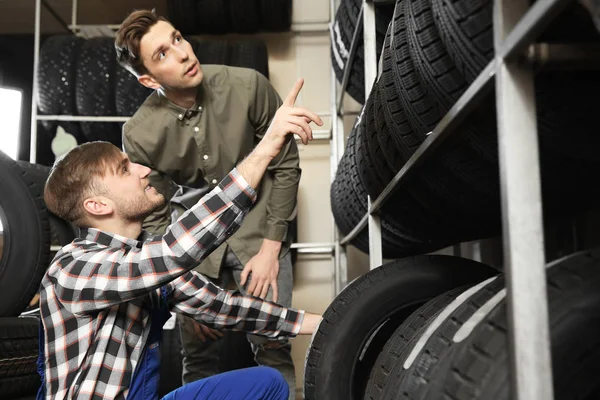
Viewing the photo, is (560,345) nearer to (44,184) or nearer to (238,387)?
(238,387)

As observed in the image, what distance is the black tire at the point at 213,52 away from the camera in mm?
3000

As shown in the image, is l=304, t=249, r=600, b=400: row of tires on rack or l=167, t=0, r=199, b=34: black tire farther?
l=167, t=0, r=199, b=34: black tire

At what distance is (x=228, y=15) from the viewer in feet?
10.5

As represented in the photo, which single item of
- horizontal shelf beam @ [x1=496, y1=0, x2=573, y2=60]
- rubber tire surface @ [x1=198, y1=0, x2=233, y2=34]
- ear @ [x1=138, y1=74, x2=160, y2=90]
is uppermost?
rubber tire surface @ [x1=198, y1=0, x2=233, y2=34]

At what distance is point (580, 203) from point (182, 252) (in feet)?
2.73

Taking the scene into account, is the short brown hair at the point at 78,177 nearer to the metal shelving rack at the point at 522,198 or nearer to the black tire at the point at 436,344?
the black tire at the point at 436,344

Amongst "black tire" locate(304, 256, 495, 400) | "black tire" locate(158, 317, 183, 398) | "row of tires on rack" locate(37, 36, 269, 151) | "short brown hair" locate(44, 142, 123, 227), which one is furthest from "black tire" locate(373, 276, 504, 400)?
"row of tires on rack" locate(37, 36, 269, 151)

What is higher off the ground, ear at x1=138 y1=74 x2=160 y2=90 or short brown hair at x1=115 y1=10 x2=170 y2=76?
short brown hair at x1=115 y1=10 x2=170 y2=76

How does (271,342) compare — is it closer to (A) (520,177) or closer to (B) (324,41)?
(A) (520,177)

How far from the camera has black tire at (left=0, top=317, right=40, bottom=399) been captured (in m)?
1.75

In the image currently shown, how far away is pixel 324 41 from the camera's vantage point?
11.6 feet

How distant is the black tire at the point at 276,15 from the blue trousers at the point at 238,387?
2.28m

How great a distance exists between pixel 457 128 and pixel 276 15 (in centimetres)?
258

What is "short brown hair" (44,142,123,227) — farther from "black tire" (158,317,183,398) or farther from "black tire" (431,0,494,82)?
"black tire" (158,317,183,398)
